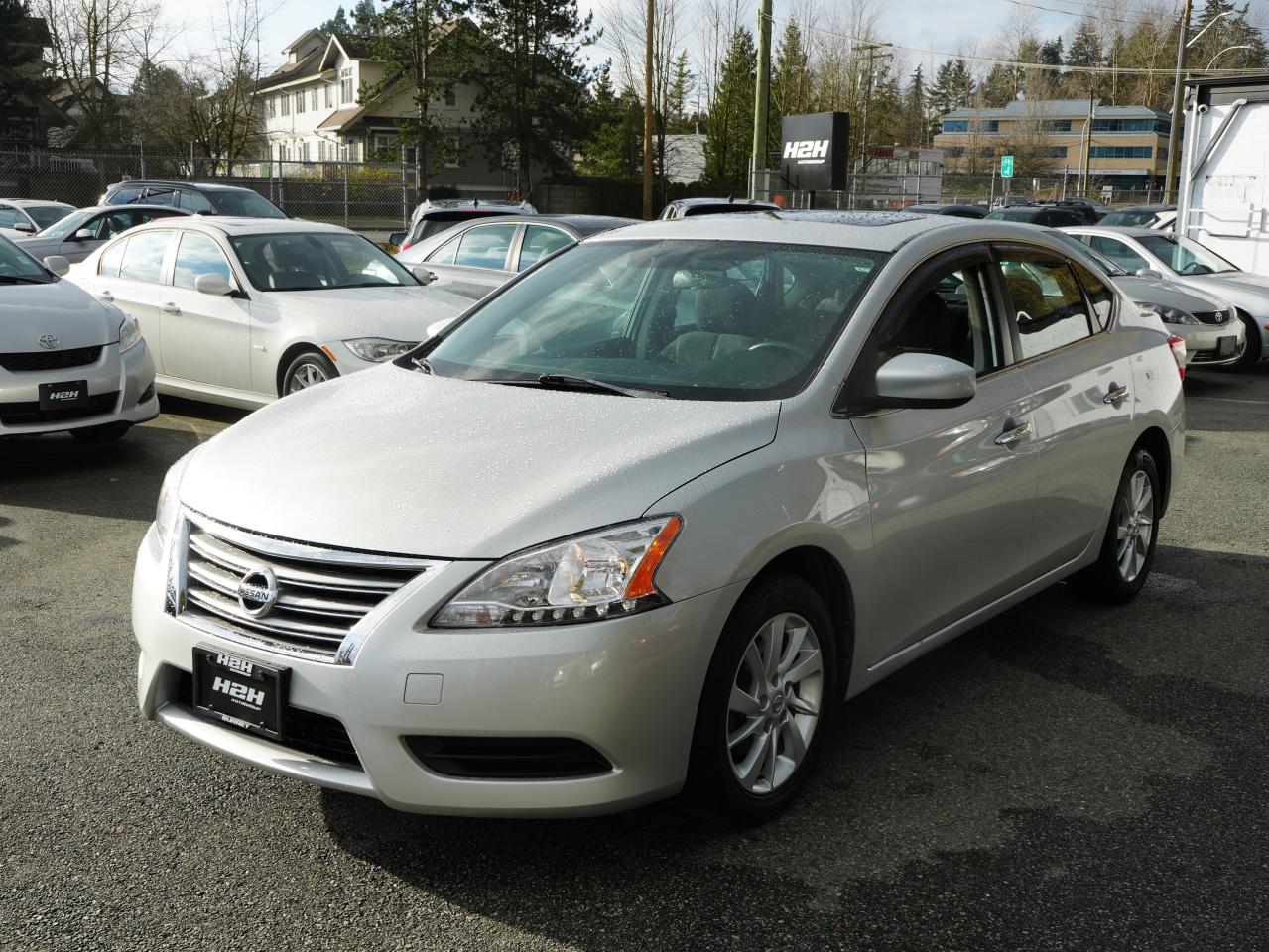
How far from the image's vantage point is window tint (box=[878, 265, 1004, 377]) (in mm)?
4039

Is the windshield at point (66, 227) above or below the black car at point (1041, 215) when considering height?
below

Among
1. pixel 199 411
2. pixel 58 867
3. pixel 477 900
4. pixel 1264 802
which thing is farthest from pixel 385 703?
pixel 199 411

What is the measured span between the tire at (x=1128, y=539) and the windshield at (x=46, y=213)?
781 inches

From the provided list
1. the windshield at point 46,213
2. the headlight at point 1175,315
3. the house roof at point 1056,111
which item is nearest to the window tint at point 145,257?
the headlight at point 1175,315

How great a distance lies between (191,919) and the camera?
2941mm

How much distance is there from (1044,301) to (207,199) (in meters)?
18.7

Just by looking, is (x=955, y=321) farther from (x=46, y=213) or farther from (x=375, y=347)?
(x=46, y=213)

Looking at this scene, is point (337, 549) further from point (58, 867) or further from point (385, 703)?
point (58, 867)

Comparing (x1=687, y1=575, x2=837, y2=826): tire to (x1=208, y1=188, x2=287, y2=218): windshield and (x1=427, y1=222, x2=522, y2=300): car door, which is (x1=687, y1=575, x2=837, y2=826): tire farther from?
(x1=208, y1=188, x2=287, y2=218): windshield

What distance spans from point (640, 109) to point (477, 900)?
153 ft

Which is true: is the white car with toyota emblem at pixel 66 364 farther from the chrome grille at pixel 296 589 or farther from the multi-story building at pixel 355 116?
the multi-story building at pixel 355 116

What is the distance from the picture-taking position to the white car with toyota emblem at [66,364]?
743 cm

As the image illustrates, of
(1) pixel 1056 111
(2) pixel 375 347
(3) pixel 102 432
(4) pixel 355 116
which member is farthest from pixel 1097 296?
(1) pixel 1056 111

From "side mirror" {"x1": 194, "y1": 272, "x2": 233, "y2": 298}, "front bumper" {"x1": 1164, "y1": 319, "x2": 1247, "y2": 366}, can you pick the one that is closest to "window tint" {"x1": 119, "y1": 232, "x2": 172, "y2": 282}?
"side mirror" {"x1": 194, "y1": 272, "x2": 233, "y2": 298}
